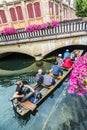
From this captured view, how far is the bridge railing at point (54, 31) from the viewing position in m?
12.1

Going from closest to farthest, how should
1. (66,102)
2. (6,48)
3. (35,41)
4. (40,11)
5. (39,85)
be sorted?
(66,102)
(39,85)
(35,41)
(6,48)
(40,11)

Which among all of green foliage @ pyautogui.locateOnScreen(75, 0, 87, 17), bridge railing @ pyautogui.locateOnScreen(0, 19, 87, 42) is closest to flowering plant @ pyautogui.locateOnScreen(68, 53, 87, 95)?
bridge railing @ pyautogui.locateOnScreen(0, 19, 87, 42)

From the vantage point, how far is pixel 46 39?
12945mm

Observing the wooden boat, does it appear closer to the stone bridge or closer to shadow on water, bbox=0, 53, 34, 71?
the stone bridge

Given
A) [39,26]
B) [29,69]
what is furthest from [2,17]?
[29,69]

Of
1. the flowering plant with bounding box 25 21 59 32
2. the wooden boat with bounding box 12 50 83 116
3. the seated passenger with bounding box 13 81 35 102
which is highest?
the flowering plant with bounding box 25 21 59 32

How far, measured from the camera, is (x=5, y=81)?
12.5 m

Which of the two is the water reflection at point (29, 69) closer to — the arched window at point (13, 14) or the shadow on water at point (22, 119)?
the shadow on water at point (22, 119)

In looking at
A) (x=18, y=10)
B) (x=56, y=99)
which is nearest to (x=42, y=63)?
(x=56, y=99)

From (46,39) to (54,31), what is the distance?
925mm

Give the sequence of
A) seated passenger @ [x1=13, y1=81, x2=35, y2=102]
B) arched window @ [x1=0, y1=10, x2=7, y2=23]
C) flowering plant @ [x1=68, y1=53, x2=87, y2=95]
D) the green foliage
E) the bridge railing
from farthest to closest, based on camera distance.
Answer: the green foliage
arched window @ [x1=0, y1=10, x2=7, y2=23]
the bridge railing
seated passenger @ [x1=13, y1=81, x2=35, y2=102]
flowering plant @ [x1=68, y1=53, x2=87, y2=95]

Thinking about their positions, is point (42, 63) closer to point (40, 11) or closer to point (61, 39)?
point (61, 39)

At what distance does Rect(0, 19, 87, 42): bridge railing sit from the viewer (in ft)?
39.5

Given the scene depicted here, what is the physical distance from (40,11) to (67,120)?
1733 cm
